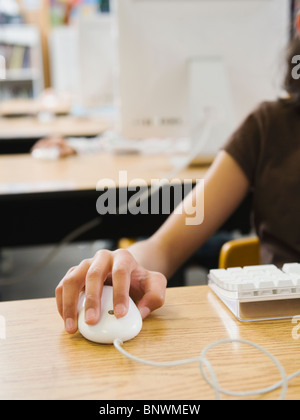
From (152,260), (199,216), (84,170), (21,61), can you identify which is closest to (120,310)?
(152,260)

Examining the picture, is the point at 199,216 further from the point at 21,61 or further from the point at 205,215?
the point at 21,61

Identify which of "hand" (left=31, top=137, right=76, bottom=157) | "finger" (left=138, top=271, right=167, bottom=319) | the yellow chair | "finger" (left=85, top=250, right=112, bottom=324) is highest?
"finger" (left=85, top=250, right=112, bottom=324)

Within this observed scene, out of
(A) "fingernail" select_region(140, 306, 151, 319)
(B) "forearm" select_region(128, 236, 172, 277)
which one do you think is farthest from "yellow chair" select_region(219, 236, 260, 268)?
(A) "fingernail" select_region(140, 306, 151, 319)

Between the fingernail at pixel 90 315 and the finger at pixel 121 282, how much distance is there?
0.08 ft

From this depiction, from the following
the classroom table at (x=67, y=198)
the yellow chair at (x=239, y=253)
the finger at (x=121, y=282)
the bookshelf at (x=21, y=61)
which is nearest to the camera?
the finger at (x=121, y=282)

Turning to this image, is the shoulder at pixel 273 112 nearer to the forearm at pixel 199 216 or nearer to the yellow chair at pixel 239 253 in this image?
the forearm at pixel 199 216

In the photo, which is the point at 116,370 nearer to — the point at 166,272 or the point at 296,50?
the point at 166,272

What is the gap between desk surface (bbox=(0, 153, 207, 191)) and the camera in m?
1.34

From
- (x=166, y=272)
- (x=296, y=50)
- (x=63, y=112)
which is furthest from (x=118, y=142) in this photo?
(x=63, y=112)

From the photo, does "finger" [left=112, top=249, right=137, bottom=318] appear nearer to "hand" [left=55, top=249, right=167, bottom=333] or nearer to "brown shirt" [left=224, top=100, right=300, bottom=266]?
"hand" [left=55, top=249, right=167, bottom=333]

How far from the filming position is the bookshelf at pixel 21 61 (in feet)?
16.4

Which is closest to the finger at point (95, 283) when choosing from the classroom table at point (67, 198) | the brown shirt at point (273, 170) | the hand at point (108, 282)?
the hand at point (108, 282)

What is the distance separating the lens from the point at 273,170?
3.38ft

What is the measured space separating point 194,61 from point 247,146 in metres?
0.53
